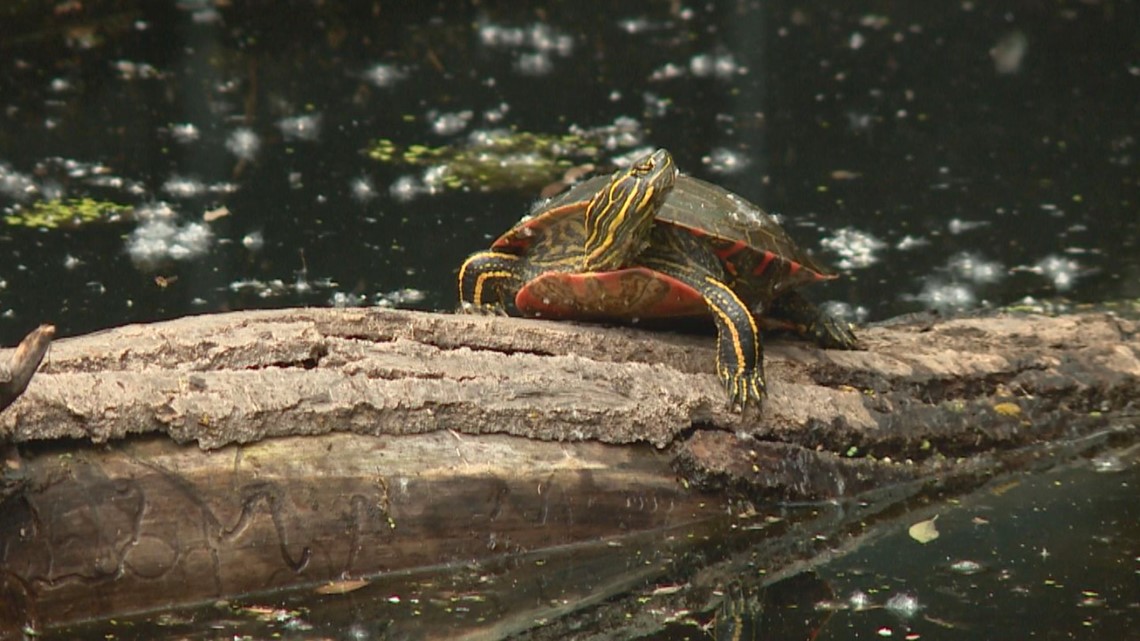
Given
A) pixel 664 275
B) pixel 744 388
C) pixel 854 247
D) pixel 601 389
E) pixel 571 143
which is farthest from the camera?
pixel 571 143

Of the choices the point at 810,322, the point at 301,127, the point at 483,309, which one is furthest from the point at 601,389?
the point at 301,127

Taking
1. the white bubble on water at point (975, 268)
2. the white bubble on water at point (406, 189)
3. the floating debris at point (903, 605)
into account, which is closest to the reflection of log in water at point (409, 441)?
the floating debris at point (903, 605)

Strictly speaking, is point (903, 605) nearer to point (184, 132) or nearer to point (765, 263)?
point (765, 263)

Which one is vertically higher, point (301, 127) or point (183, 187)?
point (301, 127)

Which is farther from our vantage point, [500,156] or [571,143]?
[571,143]

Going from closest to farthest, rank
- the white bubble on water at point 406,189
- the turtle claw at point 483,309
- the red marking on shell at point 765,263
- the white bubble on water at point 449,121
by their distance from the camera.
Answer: the red marking on shell at point 765,263 < the turtle claw at point 483,309 < the white bubble on water at point 406,189 < the white bubble on water at point 449,121

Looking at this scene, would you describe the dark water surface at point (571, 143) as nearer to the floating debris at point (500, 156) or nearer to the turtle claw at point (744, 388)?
the floating debris at point (500, 156)

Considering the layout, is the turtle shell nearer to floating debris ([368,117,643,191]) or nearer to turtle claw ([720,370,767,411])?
turtle claw ([720,370,767,411])
